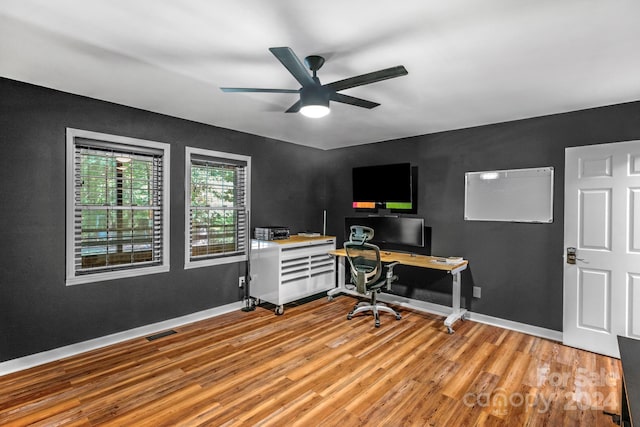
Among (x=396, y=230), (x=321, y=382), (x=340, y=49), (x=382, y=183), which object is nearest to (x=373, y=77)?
(x=340, y=49)

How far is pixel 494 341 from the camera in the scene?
334cm

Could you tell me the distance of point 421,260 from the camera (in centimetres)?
401

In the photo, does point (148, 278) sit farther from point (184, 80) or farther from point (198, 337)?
point (184, 80)

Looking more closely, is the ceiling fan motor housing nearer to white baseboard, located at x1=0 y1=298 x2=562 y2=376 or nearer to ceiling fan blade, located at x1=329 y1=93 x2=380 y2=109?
ceiling fan blade, located at x1=329 y1=93 x2=380 y2=109

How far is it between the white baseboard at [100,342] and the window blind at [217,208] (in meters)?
0.68

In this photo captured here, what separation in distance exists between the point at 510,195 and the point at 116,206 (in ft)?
13.8

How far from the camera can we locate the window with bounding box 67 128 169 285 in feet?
9.89

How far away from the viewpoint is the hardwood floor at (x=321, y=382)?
2146 mm

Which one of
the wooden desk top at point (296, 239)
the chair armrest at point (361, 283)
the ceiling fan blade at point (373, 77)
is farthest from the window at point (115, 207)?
the ceiling fan blade at point (373, 77)

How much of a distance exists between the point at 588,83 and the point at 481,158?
1379mm

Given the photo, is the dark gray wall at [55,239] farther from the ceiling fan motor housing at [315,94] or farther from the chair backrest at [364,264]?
the ceiling fan motor housing at [315,94]

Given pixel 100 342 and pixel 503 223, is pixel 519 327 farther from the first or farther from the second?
pixel 100 342

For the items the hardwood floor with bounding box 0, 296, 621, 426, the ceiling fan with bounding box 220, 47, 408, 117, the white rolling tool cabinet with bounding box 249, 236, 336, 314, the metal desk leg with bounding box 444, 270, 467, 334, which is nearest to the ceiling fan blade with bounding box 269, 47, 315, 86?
the ceiling fan with bounding box 220, 47, 408, 117

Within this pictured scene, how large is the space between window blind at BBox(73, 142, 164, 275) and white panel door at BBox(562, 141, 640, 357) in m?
4.25
